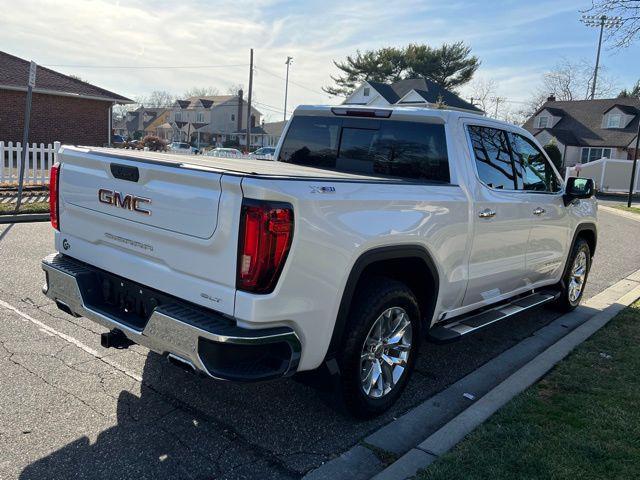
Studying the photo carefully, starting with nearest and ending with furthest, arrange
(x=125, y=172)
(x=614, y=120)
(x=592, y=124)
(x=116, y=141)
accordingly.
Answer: (x=125, y=172) < (x=116, y=141) < (x=614, y=120) < (x=592, y=124)

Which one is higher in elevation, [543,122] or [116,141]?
[543,122]

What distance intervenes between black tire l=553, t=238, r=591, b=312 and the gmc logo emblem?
4770mm

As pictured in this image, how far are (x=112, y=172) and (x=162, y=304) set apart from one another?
898 mm

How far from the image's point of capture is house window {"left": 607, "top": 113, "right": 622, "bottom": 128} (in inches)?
1784

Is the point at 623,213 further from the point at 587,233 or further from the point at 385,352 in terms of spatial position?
the point at 385,352

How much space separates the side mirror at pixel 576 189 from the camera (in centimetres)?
552

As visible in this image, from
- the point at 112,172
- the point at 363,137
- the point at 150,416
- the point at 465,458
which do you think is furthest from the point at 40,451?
the point at 363,137

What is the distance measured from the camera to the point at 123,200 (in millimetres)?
3307

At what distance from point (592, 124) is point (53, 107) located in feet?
137

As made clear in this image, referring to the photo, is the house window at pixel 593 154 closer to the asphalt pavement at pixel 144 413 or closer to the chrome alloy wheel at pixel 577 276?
the chrome alloy wheel at pixel 577 276

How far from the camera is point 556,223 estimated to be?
5516 millimetres

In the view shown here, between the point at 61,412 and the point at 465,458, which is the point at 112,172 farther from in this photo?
the point at 465,458

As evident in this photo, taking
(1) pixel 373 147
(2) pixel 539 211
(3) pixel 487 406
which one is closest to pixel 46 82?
(1) pixel 373 147

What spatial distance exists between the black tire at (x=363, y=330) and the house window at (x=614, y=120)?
4900 cm
